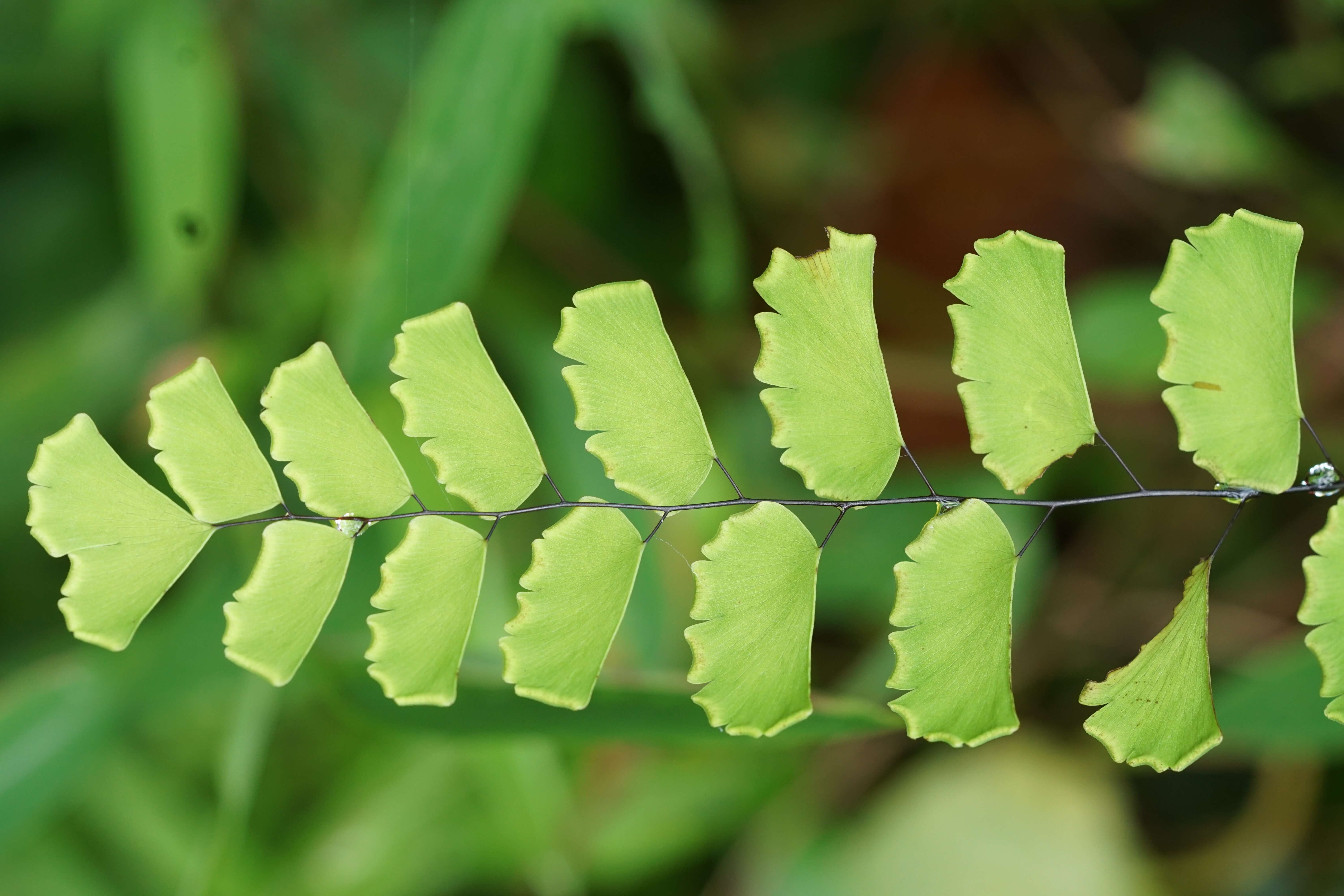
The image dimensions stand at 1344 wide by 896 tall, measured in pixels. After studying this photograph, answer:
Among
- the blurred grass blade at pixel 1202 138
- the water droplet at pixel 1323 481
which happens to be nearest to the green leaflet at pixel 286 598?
the water droplet at pixel 1323 481

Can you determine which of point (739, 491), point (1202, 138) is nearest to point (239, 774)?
point (739, 491)

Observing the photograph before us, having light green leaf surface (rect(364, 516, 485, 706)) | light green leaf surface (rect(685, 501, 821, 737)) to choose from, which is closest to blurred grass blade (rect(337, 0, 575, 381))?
light green leaf surface (rect(364, 516, 485, 706))

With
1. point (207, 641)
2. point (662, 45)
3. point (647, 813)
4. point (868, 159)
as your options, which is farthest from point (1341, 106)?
point (207, 641)

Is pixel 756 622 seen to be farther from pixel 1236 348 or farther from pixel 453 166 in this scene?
pixel 453 166

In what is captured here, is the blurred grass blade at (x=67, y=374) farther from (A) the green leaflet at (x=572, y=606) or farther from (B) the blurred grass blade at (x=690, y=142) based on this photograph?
(A) the green leaflet at (x=572, y=606)

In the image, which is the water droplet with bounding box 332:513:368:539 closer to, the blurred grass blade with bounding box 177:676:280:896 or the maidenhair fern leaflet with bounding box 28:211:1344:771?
the maidenhair fern leaflet with bounding box 28:211:1344:771

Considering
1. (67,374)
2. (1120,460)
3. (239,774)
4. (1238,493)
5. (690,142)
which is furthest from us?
(67,374)
